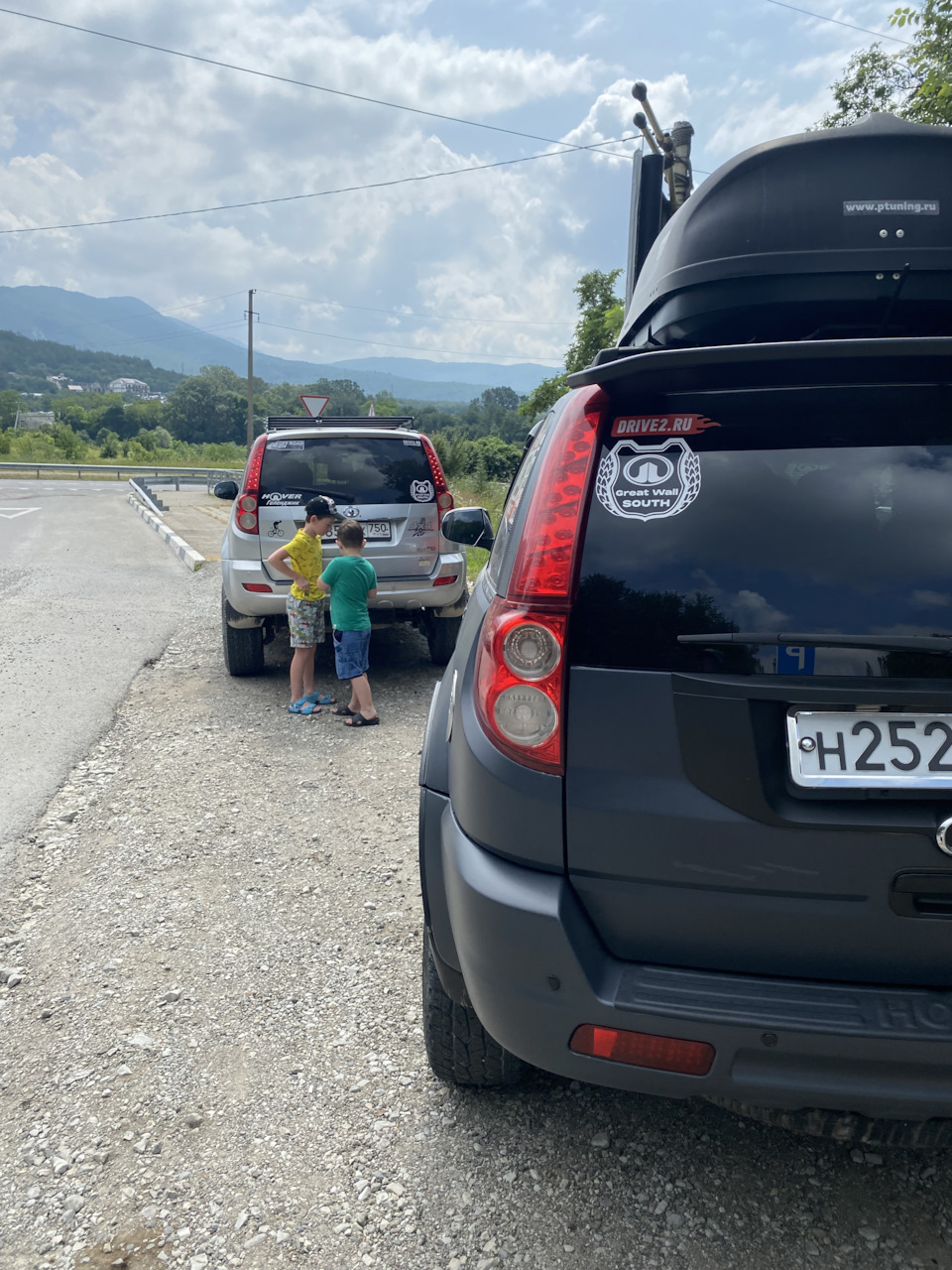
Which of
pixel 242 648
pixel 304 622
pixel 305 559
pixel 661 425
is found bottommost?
pixel 242 648

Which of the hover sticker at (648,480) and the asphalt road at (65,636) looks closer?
the hover sticker at (648,480)

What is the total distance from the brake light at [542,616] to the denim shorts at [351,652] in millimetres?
4051

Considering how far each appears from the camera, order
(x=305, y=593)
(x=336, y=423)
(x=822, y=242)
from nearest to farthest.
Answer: (x=822, y=242) → (x=305, y=593) → (x=336, y=423)

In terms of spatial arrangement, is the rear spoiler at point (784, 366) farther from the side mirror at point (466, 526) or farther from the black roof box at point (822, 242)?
the side mirror at point (466, 526)

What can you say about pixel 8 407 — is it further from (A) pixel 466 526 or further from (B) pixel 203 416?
(A) pixel 466 526

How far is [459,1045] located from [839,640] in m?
1.44

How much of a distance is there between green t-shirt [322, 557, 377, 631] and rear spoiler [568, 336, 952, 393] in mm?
4170

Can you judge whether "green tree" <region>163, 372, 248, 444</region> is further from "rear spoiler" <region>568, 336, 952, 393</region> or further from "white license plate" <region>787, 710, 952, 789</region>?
"white license plate" <region>787, 710, 952, 789</region>

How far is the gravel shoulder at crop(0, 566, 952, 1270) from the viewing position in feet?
6.40

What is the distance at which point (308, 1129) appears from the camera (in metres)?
2.29

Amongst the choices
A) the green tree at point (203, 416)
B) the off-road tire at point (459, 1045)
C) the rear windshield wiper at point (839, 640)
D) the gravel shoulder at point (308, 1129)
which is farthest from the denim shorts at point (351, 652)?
the green tree at point (203, 416)

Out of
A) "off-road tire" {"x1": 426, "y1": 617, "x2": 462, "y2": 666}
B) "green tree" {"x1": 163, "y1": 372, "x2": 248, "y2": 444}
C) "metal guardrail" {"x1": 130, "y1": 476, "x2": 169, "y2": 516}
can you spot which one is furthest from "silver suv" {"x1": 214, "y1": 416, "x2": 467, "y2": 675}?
"green tree" {"x1": 163, "y1": 372, "x2": 248, "y2": 444}

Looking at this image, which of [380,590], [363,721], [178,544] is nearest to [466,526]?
[363,721]

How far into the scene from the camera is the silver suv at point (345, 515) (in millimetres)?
6473
